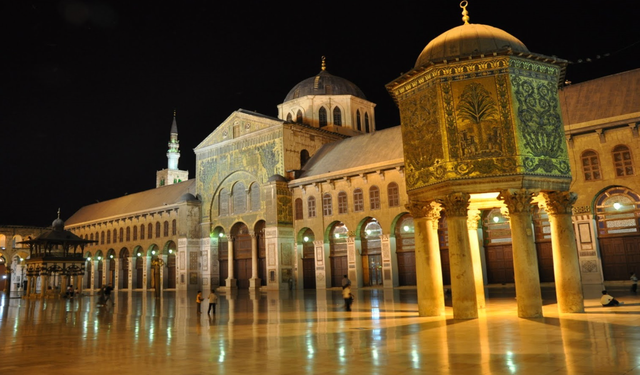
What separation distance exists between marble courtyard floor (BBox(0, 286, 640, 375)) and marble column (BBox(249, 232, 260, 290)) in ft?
76.5

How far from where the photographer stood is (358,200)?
33.9 metres

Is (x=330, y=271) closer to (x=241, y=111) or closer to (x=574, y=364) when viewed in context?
(x=241, y=111)

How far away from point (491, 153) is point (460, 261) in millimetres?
2898

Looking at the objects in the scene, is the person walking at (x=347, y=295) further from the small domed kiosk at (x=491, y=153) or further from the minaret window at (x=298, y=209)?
the minaret window at (x=298, y=209)

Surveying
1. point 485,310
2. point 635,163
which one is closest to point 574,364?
point 485,310

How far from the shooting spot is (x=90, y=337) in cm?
1238

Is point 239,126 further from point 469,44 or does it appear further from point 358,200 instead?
point 469,44

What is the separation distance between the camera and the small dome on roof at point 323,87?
45438 millimetres

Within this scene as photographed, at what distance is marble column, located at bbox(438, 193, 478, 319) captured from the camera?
13131mm

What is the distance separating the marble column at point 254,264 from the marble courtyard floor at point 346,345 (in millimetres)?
Result: 23317

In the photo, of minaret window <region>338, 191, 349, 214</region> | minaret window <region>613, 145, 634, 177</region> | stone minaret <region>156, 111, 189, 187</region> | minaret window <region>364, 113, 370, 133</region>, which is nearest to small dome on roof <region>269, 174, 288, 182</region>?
minaret window <region>338, 191, 349, 214</region>

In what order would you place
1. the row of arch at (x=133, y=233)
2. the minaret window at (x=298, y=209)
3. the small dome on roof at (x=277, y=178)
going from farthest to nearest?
the row of arch at (x=133, y=233) → the minaret window at (x=298, y=209) → the small dome on roof at (x=277, y=178)

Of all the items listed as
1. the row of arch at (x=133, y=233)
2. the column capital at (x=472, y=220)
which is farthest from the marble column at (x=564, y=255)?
the row of arch at (x=133, y=233)

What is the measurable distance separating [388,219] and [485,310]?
55.8 feet
